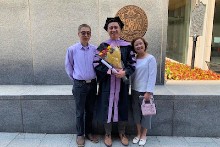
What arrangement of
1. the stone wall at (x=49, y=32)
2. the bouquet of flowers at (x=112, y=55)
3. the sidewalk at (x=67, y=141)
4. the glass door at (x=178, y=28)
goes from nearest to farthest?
the bouquet of flowers at (x=112, y=55) < the sidewalk at (x=67, y=141) < the stone wall at (x=49, y=32) < the glass door at (x=178, y=28)

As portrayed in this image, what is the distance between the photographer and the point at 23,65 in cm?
488

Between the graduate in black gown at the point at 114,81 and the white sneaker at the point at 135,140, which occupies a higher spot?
the graduate in black gown at the point at 114,81

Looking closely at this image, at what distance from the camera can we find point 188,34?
12.4 m

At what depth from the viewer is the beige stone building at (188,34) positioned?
11.0 m

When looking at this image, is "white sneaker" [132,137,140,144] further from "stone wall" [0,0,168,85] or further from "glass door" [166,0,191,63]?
"glass door" [166,0,191,63]

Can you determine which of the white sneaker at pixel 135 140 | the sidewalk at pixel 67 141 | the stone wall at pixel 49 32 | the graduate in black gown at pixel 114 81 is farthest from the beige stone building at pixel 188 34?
the white sneaker at pixel 135 140

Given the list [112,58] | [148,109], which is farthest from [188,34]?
[112,58]

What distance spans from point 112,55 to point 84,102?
0.88 m

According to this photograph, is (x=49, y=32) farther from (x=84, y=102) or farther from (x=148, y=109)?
(x=148, y=109)

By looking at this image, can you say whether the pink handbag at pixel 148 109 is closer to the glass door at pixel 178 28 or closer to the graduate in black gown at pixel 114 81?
the graduate in black gown at pixel 114 81

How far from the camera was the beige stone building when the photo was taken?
35.9ft

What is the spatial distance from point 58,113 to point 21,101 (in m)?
0.67

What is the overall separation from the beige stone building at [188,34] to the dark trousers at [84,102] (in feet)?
25.3

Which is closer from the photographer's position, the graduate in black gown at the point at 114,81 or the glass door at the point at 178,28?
the graduate in black gown at the point at 114,81
